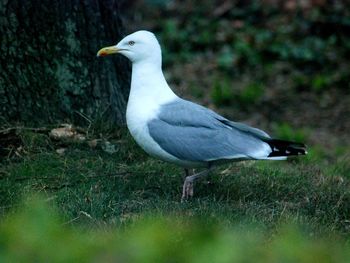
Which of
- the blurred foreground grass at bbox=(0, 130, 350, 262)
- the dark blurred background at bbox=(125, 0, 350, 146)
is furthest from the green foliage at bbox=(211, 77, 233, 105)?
the blurred foreground grass at bbox=(0, 130, 350, 262)

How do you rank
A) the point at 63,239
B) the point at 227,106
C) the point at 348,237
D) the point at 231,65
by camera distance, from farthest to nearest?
the point at 231,65 → the point at 227,106 → the point at 348,237 → the point at 63,239

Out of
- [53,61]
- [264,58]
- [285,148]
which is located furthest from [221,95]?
[285,148]

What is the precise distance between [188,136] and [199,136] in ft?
0.22

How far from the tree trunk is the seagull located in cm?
109

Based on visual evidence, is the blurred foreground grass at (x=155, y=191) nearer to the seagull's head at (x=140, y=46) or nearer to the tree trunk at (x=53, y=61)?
the tree trunk at (x=53, y=61)

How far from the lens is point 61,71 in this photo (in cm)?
629

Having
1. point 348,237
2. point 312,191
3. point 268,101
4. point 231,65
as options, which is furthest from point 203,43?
point 348,237

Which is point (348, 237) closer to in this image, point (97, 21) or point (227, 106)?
point (97, 21)

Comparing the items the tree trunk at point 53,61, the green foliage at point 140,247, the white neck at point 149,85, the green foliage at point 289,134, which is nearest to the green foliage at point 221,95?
the green foliage at point 289,134

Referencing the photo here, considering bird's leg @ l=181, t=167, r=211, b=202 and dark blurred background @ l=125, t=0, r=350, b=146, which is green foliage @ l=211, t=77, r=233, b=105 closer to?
dark blurred background @ l=125, t=0, r=350, b=146

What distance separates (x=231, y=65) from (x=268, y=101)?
121 cm

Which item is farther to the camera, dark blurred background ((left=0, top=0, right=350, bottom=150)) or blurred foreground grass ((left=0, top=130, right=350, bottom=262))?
dark blurred background ((left=0, top=0, right=350, bottom=150))

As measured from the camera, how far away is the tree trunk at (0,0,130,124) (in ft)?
20.3

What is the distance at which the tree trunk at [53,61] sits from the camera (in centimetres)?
620
